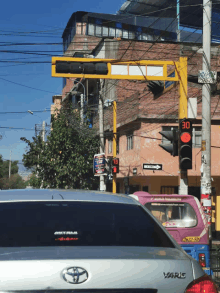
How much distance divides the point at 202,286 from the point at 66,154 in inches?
1192

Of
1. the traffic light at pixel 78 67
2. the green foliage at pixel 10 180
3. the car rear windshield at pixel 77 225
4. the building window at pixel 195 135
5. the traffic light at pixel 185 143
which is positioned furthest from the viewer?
the green foliage at pixel 10 180

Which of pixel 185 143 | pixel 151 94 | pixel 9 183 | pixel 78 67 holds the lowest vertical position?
pixel 9 183

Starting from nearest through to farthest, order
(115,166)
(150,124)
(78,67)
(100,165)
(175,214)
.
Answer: (175,214)
(78,67)
(115,166)
(100,165)
(150,124)

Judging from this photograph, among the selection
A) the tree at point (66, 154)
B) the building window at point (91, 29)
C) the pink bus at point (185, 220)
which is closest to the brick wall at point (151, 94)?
the tree at point (66, 154)

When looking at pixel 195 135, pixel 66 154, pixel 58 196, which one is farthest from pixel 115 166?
pixel 58 196

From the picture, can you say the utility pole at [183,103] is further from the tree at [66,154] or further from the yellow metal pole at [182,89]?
the tree at [66,154]

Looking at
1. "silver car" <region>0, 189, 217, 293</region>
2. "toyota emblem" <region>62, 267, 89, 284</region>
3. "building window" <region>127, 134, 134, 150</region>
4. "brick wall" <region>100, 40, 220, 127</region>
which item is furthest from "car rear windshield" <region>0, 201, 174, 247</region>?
"building window" <region>127, 134, 134, 150</region>

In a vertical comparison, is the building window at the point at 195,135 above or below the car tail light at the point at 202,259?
above

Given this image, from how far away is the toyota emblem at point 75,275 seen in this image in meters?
2.61

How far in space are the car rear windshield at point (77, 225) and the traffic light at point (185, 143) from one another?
33.6ft

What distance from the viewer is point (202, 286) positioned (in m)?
2.86

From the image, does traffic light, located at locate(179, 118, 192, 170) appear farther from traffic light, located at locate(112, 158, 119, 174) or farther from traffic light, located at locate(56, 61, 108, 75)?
traffic light, located at locate(112, 158, 119, 174)

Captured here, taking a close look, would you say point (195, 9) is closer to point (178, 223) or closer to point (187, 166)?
point (187, 166)

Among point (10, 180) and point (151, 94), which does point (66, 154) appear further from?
point (10, 180)
